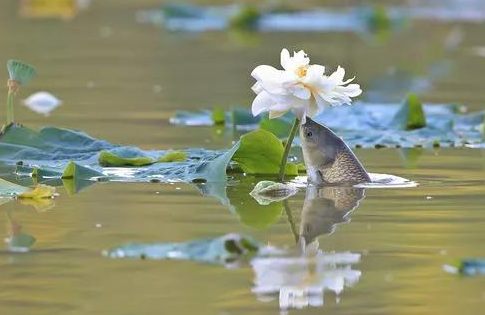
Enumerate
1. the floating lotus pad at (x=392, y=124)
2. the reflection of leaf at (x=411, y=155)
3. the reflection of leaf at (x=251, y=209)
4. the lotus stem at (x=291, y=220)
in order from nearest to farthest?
the lotus stem at (x=291, y=220)
the reflection of leaf at (x=251, y=209)
the reflection of leaf at (x=411, y=155)
the floating lotus pad at (x=392, y=124)

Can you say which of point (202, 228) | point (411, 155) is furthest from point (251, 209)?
point (411, 155)

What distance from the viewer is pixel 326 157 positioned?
5.00m

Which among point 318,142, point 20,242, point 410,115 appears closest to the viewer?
point 20,242

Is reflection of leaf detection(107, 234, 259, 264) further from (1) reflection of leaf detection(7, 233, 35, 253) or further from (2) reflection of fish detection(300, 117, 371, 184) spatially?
(2) reflection of fish detection(300, 117, 371, 184)

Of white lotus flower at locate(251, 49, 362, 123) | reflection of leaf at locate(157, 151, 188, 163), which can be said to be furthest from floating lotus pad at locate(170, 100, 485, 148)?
white lotus flower at locate(251, 49, 362, 123)

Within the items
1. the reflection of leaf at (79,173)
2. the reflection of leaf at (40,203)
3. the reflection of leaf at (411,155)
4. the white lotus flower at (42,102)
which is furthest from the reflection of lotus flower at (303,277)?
the white lotus flower at (42,102)

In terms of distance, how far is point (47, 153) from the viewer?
216 inches

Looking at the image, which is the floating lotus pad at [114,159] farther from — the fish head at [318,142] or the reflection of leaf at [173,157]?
the fish head at [318,142]

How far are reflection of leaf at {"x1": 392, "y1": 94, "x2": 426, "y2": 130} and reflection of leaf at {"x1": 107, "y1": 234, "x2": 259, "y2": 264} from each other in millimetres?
3242

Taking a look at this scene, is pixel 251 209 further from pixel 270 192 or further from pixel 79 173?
pixel 79 173

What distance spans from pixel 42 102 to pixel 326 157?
324 centimetres

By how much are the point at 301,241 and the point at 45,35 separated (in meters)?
9.82

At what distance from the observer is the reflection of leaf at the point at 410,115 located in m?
6.84

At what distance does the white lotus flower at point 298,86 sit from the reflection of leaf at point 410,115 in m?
2.21
